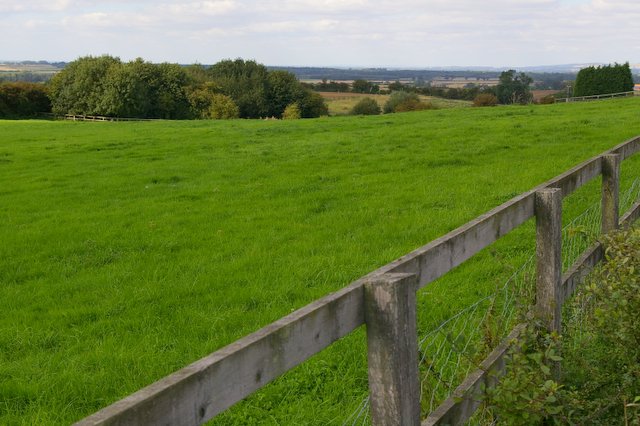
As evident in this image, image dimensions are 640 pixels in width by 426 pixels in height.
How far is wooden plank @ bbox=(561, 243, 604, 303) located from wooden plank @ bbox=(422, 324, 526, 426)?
112 cm

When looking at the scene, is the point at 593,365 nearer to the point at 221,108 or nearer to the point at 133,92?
the point at 133,92

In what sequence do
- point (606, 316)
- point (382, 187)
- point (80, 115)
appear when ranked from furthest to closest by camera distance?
point (80, 115)
point (382, 187)
point (606, 316)

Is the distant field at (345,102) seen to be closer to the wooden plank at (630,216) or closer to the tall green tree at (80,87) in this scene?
the tall green tree at (80,87)

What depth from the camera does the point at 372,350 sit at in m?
2.50

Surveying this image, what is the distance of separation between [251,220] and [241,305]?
4380mm

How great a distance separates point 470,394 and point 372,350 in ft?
4.05

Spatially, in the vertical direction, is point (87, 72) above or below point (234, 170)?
above

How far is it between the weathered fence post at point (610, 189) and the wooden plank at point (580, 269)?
0.25m

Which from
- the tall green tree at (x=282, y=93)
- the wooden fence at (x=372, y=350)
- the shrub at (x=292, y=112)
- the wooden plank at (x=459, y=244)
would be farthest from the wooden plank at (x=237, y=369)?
the tall green tree at (x=282, y=93)

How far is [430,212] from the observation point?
38.5 feet

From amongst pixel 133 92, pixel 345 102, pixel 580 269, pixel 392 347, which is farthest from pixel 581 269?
pixel 345 102

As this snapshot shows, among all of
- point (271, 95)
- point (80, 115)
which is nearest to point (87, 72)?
point (80, 115)

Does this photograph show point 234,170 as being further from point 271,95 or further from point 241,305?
point 271,95

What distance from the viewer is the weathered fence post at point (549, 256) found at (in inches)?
168
